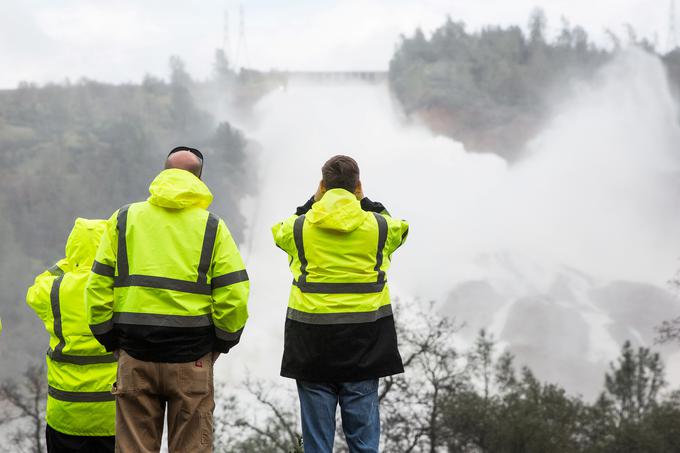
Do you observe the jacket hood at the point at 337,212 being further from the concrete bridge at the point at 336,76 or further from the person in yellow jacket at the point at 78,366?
the concrete bridge at the point at 336,76

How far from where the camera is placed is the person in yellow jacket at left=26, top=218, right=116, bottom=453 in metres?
5.00

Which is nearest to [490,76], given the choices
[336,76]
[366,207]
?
[336,76]

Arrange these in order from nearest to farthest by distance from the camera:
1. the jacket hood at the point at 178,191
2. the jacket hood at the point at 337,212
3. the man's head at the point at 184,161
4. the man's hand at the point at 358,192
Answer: the jacket hood at the point at 178,191 < the man's head at the point at 184,161 < the jacket hood at the point at 337,212 < the man's hand at the point at 358,192

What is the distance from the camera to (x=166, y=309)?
418cm

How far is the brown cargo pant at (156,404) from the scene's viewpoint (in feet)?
13.6

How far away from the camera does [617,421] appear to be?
3934 centimetres

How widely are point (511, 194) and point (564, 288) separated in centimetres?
1986

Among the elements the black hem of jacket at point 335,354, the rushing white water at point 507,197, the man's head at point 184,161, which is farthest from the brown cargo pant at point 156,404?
the rushing white water at point 507,197

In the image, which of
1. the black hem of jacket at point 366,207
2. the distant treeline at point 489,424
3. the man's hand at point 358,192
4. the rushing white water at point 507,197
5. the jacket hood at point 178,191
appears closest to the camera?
the jacket hood at point 178,191

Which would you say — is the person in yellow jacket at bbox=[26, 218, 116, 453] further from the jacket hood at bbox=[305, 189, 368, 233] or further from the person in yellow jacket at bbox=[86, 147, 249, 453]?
the jacket hood at bbox=[305, 189, 368, 233]

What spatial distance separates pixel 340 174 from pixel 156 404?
1724 mm

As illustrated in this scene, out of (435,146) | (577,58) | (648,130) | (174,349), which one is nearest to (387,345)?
(174,349)

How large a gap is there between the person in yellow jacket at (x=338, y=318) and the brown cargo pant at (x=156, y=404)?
2.43 ft

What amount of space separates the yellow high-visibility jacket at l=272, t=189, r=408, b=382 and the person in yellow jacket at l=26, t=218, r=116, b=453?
116 centimetres
